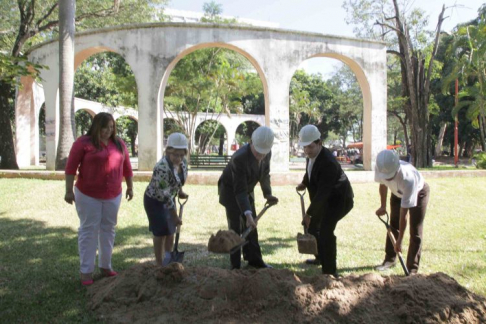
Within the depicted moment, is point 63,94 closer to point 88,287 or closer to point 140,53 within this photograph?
point 140,53

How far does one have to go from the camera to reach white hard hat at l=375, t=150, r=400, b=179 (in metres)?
3.79

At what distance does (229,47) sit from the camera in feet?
38.4

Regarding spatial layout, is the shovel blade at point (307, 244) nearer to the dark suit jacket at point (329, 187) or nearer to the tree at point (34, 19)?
the dark suit jacket at point (329, 187)

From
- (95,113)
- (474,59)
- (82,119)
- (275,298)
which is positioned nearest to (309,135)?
(275,298)

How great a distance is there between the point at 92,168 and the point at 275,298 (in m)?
1.95

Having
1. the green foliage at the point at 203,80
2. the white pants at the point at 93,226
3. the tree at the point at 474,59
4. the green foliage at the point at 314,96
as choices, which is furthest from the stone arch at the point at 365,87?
the green foliage at the point at 314,96

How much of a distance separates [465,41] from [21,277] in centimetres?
1943

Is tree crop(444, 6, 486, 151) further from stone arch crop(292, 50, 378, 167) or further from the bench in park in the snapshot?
the bench in park

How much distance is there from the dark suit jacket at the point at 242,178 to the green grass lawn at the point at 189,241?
0.94 meters

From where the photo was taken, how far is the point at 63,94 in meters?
10.1

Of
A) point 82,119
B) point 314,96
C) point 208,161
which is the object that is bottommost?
point 208,161

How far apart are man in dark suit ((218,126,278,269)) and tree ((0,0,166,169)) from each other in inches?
422

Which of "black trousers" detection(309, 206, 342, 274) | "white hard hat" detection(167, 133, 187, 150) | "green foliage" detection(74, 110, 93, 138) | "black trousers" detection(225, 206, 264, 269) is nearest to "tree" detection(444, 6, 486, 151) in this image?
"black trousers" detection(309, 206, 342, 274)

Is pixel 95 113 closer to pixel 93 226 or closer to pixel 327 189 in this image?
pixel 93 226
